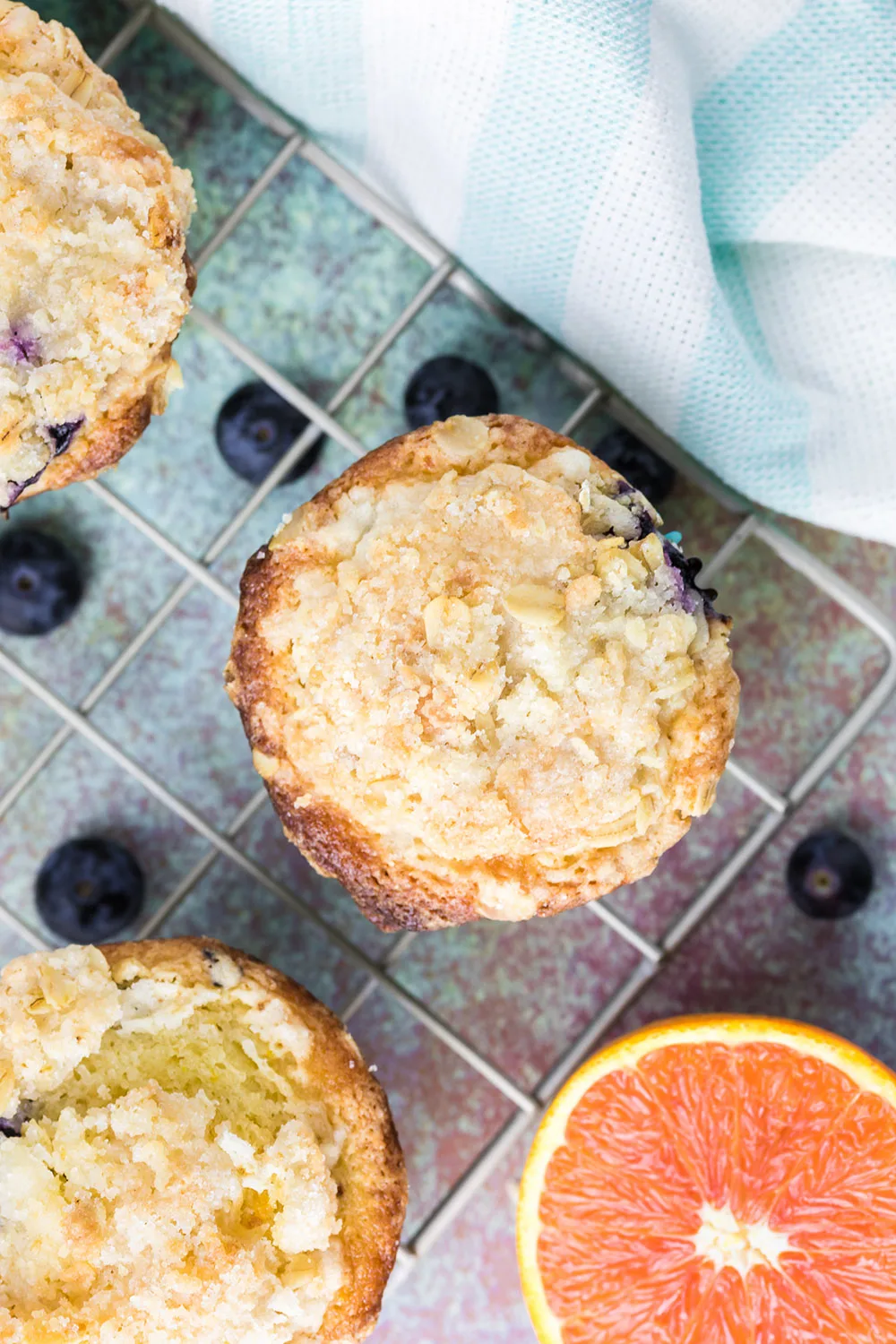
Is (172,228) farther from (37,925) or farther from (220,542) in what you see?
(37,925)

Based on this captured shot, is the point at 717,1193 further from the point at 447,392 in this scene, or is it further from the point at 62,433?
the point at 62,433

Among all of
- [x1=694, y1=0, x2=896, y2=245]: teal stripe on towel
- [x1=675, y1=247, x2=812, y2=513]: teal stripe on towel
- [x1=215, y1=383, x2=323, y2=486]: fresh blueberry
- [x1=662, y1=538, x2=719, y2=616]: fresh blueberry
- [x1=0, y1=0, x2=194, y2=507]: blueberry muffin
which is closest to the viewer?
[x1=0, y1=0, x2=194, y2=507]: blueberry muffin

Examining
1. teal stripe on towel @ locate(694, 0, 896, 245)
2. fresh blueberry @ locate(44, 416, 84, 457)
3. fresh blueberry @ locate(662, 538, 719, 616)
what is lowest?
fresh blueberry @ locate(44, 416, 84, 457)

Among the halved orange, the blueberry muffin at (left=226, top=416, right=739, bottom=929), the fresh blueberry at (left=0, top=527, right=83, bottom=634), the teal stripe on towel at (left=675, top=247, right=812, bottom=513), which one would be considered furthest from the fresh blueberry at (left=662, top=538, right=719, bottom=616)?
the fresh blueberry at (left=0, top=527, right=83, bottom=634)

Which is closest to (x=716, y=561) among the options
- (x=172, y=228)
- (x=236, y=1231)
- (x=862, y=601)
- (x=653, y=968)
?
(x=862, y=601)

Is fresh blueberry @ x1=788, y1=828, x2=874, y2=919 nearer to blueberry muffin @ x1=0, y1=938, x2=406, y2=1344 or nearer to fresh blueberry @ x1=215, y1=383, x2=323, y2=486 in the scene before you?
blueberry muffin @ x1=0, y1=938, x2=406, y2=1344

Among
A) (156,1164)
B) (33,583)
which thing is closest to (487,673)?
(156,1164)

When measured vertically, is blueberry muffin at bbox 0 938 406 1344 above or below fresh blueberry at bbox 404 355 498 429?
below

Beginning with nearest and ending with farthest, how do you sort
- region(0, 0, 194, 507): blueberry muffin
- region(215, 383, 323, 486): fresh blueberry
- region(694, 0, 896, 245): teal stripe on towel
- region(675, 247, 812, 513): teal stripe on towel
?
region(0, 0, 194, 507): blueberry muffin → region(694, 0, 896, 245): teal stripe on towel → region(675, 247, 812, 513): teal stripe on towel → region(215, 383, 323, 486): fresh blueberry
